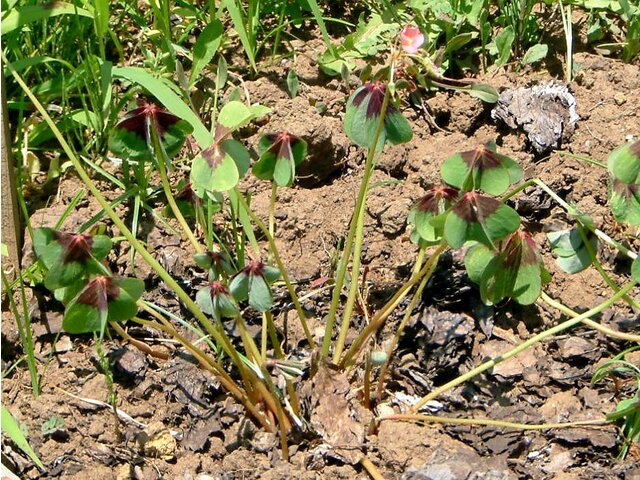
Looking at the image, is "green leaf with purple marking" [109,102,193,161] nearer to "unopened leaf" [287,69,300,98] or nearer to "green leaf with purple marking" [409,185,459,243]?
"green leaf with purple marking" [409,185,459,243]

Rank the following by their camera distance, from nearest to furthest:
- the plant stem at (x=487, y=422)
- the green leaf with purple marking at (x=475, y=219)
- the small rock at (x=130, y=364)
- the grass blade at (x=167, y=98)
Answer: the green leaf with purple marking at (x=475, y=219)
the plant stem at (x=487, y=422)
the small rock at (x=130, y=364)
the grass blade at (x=167, y=98)

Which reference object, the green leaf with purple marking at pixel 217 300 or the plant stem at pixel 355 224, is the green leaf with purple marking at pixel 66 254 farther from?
the plant stem at pixel 355 224

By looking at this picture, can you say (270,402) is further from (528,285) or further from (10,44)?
(10,44)

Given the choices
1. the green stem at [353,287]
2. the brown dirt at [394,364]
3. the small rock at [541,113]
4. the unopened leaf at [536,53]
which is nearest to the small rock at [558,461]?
the brown dirt at [394,364]

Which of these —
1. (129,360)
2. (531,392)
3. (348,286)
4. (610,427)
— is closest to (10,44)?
(129,360)

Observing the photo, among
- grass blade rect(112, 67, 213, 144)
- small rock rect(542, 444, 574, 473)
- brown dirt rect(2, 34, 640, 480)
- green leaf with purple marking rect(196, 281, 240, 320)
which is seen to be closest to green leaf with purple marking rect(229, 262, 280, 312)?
green leaf with purple marking rect(196, 281, 240, 320)
